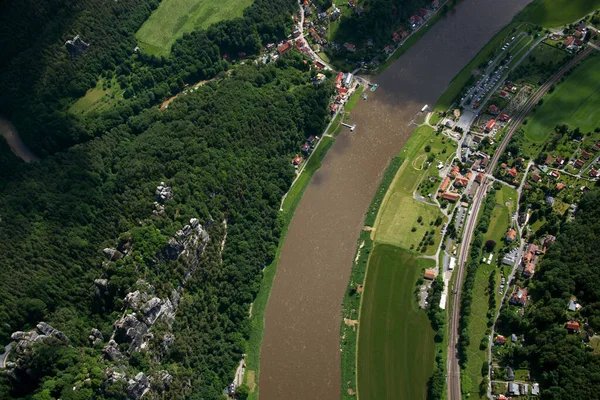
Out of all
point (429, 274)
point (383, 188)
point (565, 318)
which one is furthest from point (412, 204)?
point (565, 318)

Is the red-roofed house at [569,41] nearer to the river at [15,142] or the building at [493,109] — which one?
the building at [493,109]

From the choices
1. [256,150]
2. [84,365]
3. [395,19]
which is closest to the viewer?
[84,365]

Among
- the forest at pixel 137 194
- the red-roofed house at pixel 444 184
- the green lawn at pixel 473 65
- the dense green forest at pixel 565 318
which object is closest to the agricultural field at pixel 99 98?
the forest at pixel 137 194

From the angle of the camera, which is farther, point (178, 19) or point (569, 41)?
point (178, 19)

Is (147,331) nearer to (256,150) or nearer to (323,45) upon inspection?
(256,150)

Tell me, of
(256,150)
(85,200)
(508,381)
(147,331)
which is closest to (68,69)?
(85,200)

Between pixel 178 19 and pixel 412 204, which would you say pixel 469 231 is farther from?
pixel 178 19
